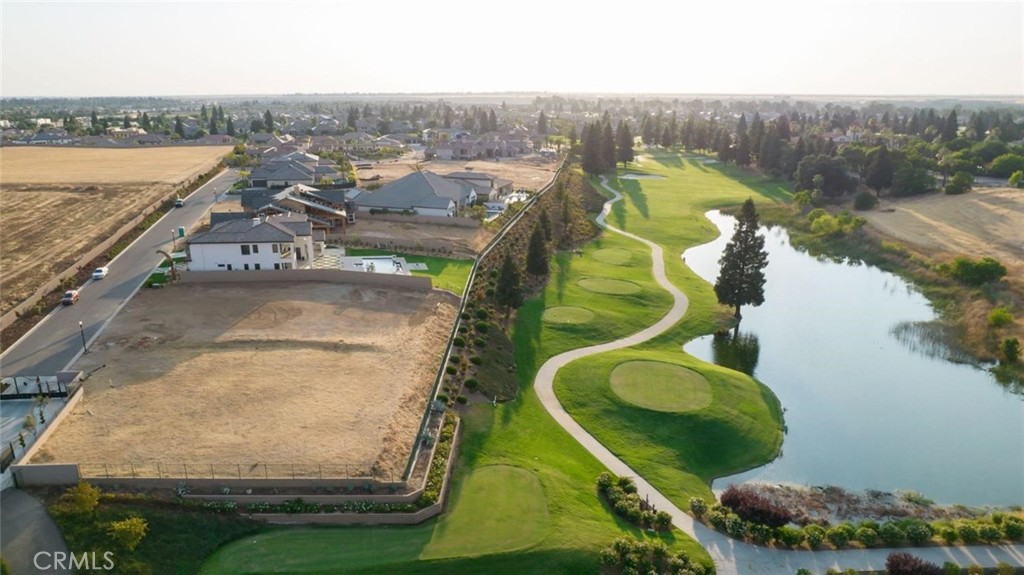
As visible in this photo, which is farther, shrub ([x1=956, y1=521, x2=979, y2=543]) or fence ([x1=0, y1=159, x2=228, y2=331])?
fence ([x1=0, y1=159, x2=228, y2=331])

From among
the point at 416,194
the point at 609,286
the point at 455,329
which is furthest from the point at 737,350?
the point at 416,194

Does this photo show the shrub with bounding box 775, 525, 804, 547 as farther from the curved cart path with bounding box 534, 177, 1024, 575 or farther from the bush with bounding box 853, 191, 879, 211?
the bush with bounding box 853, 191, 879, 211

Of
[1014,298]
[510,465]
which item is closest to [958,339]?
[1014,298]

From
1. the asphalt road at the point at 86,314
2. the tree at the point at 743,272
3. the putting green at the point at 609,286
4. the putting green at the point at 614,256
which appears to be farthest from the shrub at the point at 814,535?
the putting green at the point at 614,256

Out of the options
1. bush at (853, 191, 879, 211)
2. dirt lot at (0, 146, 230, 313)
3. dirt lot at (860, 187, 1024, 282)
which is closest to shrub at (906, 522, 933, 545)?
dirt lot at (860, 187, 1024, 282)

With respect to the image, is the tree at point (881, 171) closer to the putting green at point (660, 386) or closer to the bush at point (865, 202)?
the bush at point (865, 202)

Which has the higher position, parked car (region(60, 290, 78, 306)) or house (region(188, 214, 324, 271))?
house (region(188, 214, 324, 271))
